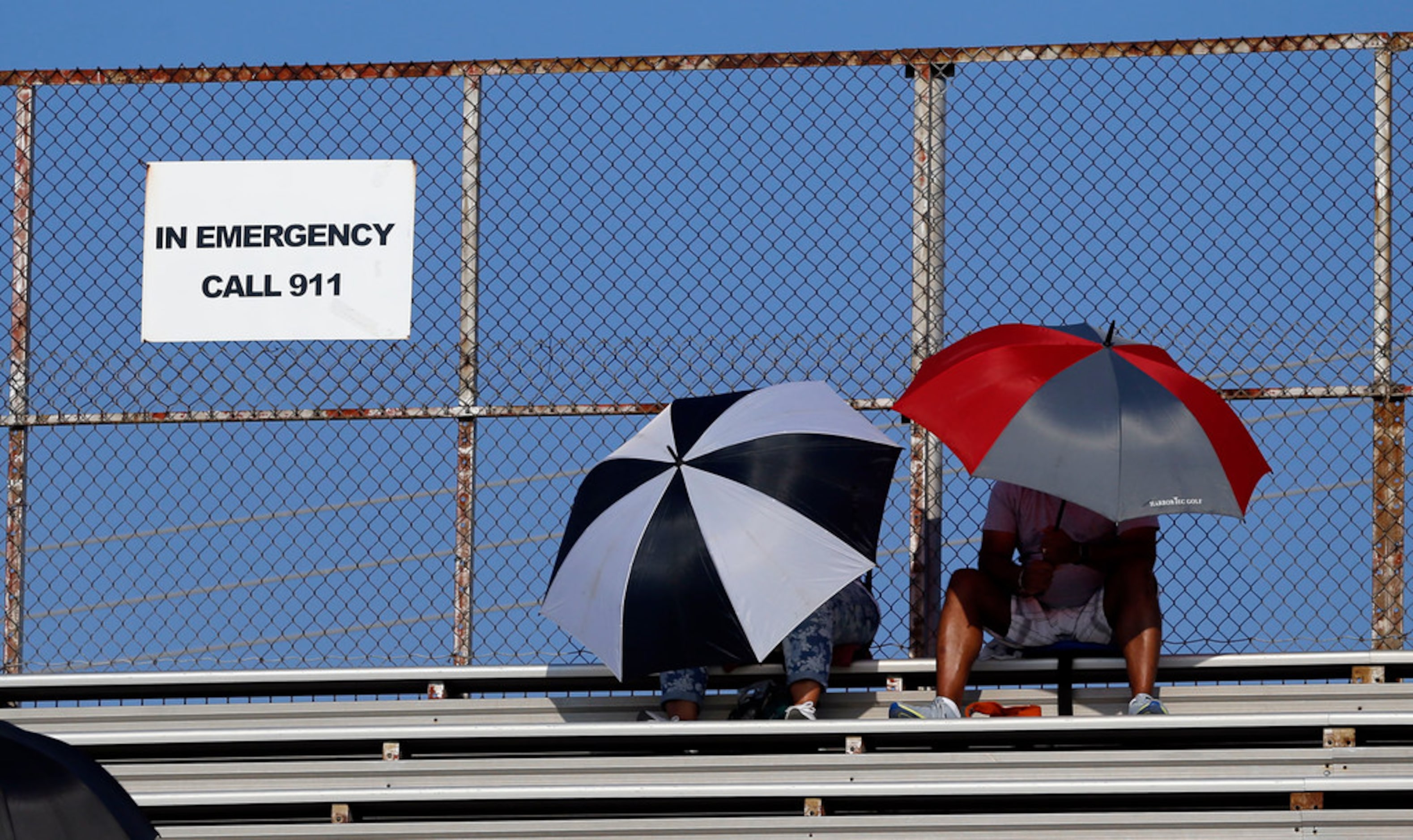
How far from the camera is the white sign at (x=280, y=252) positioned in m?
6.75

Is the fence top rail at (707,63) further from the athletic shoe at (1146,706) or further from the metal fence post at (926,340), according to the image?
the athletic shoe at (1146,706)

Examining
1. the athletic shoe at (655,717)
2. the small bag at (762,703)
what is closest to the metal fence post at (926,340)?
the small bag at (762,703)

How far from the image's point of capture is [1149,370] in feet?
20.1

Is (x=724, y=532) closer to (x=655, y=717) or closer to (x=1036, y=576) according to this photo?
(x=655, y=717)

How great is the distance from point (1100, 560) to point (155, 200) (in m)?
3.43

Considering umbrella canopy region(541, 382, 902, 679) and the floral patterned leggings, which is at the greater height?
umbrella canopy region(541, 382, 902, 679)

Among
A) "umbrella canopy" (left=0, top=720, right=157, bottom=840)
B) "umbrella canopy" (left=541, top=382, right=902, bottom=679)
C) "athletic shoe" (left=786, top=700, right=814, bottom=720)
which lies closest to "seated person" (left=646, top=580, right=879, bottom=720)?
"athletic shoe" (left=786, top=700, right=814, bottom=720)

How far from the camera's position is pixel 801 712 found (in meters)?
6.07

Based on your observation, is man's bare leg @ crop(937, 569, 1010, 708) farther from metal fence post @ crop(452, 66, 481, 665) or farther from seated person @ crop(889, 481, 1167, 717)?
metal fence post @ crop(452, 66, 481, 665)

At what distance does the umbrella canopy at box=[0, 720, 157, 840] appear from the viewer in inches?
163

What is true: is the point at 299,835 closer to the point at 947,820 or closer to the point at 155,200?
the point at 947,820

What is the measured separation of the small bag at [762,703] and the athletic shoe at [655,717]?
19 cm

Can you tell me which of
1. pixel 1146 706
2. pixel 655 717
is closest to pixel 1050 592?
pixel 1146 706

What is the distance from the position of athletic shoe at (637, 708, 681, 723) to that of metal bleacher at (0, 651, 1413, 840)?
10cm
